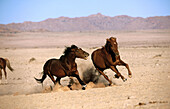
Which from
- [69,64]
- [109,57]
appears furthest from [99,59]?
[69,64]

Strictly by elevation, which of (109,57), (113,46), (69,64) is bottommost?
(69,64)

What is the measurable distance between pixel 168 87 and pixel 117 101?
6.77 ft

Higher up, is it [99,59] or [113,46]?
[113,46]

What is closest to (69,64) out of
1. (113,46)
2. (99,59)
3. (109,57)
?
(99,59)

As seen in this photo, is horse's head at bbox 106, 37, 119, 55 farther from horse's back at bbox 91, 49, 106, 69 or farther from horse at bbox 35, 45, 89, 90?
horse at bbox 35, 45, 89, 90

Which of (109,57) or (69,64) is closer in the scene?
(69,64)

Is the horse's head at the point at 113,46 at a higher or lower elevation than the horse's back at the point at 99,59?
higher

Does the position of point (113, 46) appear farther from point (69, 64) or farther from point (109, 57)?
point (69, 64)

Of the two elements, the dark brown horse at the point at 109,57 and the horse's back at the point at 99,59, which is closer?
the dark brown horse at the point at 109,57

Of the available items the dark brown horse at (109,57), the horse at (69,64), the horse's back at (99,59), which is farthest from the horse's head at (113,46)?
the horse at (69,64)

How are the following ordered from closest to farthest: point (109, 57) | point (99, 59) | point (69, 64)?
1. point (69, 64)
2. point (109, 57)
3. point (99, 59)

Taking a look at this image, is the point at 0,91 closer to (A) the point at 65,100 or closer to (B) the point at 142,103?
(A) the point at 65,100

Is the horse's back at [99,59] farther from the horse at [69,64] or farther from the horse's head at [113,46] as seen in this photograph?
the horse at [69,64]

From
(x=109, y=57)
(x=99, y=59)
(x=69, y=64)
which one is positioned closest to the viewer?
(x=69, y=64)
